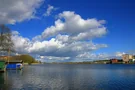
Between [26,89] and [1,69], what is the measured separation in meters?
52.5

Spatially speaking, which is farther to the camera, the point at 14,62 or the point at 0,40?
the point at 14,62

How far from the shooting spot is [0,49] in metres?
86.6

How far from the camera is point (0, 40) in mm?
85188

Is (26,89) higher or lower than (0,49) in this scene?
lower

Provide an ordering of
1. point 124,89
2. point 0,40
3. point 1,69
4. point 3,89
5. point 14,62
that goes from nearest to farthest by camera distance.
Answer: point 3,89, point 124,89, point 0,40, point 1,69, point 14,62

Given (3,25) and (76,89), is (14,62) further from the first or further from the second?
(76,89)

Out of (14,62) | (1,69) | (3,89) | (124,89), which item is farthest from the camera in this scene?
(14,62)

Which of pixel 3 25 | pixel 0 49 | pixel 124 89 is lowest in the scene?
pixel 124 89

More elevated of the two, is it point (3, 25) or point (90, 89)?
point (3, 25)

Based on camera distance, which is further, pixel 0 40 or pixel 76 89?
pixel 0 40

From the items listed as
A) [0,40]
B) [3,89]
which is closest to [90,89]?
[3,89]

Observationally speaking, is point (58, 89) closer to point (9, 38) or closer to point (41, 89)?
point (41, 89)

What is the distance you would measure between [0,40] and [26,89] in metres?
48.1

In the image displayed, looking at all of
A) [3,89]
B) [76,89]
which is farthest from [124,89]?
[3,89]
